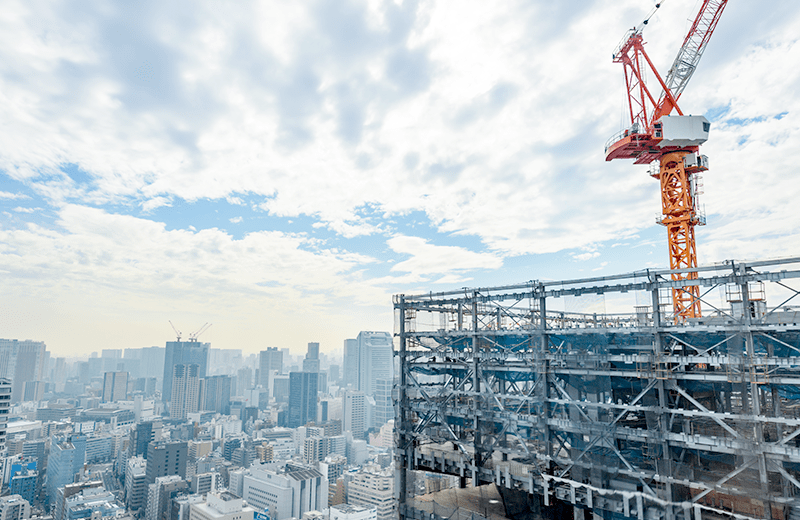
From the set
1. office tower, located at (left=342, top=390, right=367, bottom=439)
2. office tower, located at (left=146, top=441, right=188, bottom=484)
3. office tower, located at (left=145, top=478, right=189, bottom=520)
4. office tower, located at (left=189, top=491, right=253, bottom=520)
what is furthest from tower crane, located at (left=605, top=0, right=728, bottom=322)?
office tower, located at (left=342, top=390, right=367, bottom=439)

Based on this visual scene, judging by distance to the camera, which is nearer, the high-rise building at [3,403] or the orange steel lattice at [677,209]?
the orange steel lattice at [677,209]

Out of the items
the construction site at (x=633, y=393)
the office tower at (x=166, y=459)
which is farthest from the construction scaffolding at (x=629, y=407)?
the office tower at (x=166, y=459)

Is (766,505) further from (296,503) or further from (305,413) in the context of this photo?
(305,413)

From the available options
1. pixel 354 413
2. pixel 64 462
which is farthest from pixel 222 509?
pixel 354 413

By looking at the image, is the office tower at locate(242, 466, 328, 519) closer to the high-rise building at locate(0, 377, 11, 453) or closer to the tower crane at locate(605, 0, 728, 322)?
the high-rise building at locate(0, 377, 11, 453)

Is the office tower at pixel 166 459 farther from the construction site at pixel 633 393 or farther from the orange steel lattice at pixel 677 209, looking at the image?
the orange steel lattice at pixel 677 209

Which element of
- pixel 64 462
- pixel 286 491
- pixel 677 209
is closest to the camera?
pixel 677 209

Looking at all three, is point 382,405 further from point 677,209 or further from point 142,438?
point 677,209
